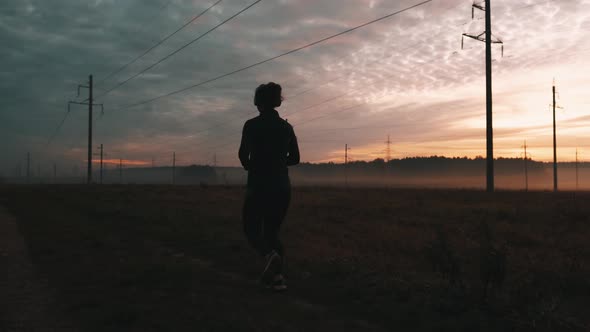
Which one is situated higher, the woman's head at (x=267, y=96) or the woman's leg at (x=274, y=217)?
the woman's head at (x=267, y=96)

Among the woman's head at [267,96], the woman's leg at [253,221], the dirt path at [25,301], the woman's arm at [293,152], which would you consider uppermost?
the woman's head at [267,96]

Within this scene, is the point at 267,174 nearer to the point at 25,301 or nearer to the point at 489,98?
the point at 25,301

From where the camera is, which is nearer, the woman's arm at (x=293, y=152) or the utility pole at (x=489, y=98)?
the woman's arm at (x=293, y=152)

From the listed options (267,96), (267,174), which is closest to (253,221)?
(267,174)

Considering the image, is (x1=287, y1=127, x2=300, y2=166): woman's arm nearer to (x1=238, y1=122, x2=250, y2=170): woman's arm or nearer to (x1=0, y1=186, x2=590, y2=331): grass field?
(x1=238, y1=122, x2=250, y2=170): woman's arm

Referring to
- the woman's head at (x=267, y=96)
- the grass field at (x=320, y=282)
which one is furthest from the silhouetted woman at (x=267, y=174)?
the grass field at (x=320, y=282)

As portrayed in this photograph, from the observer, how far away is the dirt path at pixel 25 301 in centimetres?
333

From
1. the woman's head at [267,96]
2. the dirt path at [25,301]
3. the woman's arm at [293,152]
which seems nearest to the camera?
the dirt path at [25,301]

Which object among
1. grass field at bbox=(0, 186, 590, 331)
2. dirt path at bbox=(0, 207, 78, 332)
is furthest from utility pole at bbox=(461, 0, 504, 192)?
dirt path at bbox=(0, 207, 78, 332)

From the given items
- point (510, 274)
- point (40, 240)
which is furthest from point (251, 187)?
point (40, 240)

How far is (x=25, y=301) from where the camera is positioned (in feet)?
13.2

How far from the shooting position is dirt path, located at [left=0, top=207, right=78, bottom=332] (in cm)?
333

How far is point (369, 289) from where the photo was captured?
4438 millimetres

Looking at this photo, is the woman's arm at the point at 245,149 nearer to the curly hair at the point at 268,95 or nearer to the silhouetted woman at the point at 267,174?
the silhouetted woman at the point at 267,174
